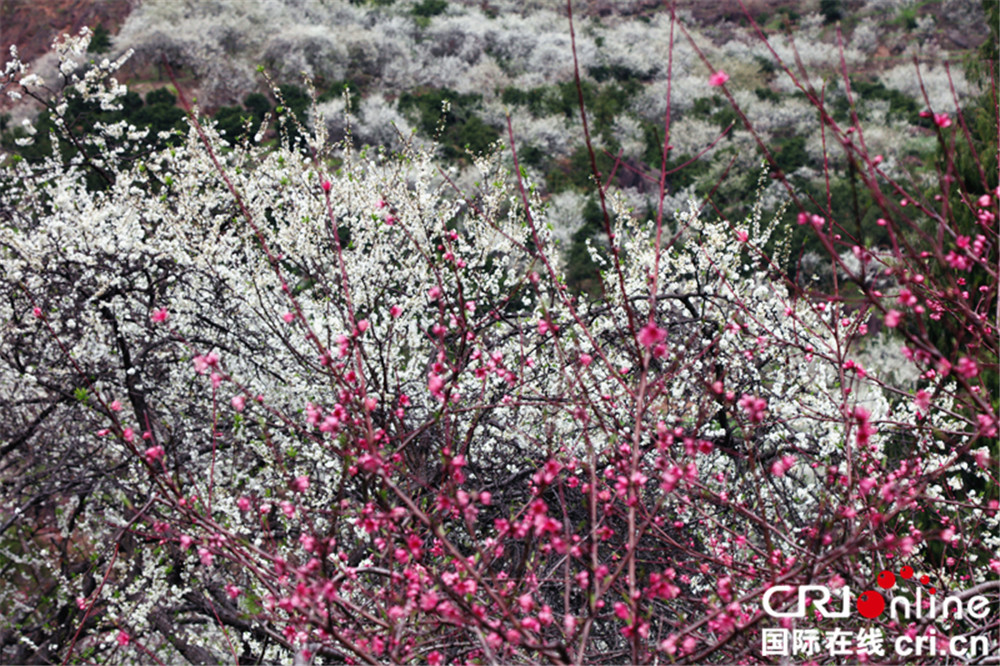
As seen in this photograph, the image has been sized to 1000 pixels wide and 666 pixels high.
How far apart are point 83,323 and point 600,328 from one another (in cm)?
397

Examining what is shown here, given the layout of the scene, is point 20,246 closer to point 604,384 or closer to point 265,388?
point 265,388

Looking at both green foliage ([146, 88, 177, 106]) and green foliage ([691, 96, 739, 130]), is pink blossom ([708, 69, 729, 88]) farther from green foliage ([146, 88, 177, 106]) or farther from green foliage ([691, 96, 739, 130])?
green foliage ([691, 96, 739, 130])

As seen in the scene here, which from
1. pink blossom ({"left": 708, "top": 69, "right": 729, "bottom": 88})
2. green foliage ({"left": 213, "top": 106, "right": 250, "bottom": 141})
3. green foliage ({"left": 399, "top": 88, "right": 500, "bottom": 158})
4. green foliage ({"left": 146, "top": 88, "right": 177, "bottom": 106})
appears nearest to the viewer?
pink blossom ({"left": 708, "top": 69, "right": 729, "bottom": 88})

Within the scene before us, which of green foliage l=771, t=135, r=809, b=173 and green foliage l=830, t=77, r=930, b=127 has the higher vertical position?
green foliage l=830, t=77, r=930, b=127

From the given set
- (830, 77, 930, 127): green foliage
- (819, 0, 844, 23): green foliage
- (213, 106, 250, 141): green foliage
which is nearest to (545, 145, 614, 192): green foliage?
(213, 106, 250, 141): green foliage

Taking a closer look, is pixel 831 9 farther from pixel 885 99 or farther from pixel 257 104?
pixel 257 104

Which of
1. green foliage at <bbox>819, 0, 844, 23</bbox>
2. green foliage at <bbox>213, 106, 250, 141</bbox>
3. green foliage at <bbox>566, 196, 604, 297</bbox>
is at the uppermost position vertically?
green foliage at <bbox>819, 0, 844, 23</bbox>

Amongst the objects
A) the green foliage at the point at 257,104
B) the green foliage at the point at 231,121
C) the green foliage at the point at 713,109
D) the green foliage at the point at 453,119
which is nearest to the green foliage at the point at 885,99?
the green foliage at the point at 713,109

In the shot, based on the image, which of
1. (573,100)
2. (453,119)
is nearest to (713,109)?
(573,100)

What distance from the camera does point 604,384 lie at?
4.66 meters

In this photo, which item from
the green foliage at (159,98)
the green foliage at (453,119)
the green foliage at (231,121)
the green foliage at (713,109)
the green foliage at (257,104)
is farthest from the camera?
the green foliage at (713,109)

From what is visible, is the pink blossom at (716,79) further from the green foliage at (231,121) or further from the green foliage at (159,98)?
the green foliage at (159,98)

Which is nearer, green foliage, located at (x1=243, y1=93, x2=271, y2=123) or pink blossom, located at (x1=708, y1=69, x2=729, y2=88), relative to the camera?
pink blossom, located at (x1=708, y1=69, x2=729, y2=88)

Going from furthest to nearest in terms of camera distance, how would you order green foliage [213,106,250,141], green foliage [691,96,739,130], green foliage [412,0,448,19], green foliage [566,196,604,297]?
green foliage [412,0,448,19] < green foliage [691,96,739,130] < green foliage [213,106,250,141] < green foliage [566,196,604,297]
